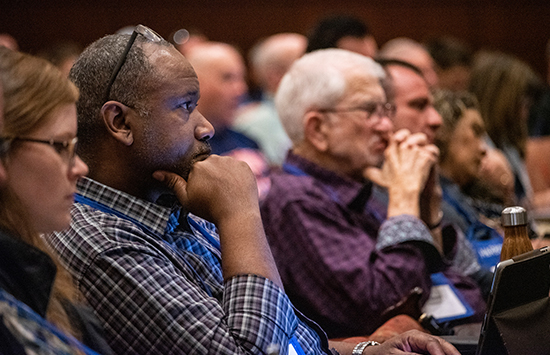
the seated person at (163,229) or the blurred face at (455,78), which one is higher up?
the seated person at (163,229)

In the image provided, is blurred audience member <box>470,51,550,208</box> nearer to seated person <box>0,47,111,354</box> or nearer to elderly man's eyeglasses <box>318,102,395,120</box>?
elderly man's eyeglasses <box>318,102,395,120</box>

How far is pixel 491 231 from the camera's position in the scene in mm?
2854

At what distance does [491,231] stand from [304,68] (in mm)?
1128

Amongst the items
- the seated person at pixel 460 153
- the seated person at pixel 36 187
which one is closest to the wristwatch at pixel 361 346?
Result: the seated person at pixel 36 187

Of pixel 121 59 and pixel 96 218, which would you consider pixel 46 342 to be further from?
pixel 121 59

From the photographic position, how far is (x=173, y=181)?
142 cm

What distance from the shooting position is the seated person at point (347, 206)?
1.94m

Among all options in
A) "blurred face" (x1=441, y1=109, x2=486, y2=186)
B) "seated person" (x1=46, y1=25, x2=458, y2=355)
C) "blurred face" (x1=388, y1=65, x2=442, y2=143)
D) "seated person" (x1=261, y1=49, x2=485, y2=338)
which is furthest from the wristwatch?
"blurred face" (x1=441, y1=109, x2=486, y2=186)

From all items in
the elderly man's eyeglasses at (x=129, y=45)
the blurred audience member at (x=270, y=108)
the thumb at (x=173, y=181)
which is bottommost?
the blurred audience member at (x=270, y=108)

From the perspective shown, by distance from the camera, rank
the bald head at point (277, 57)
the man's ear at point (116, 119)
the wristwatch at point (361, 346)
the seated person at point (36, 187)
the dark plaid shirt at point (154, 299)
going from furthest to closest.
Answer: the bald head at point (277, 57) → the wristwatch at point (361, 346) → the man's ear at point (116, 119) → the dark plaid shirt at point (154, 299) → the seated person at point (36, 187)

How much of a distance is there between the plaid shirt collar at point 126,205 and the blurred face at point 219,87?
3.27 meters

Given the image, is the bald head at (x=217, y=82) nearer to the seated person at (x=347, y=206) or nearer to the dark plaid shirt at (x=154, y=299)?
the seated person at (x=347, y=206)

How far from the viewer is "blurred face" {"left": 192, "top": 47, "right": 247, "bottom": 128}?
15.4 ft

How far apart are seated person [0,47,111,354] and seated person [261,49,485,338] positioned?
36.9 inches
